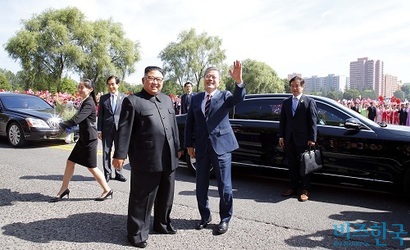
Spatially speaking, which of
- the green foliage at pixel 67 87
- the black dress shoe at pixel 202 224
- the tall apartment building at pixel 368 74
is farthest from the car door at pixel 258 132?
the tall apartment building at pixel 368 74

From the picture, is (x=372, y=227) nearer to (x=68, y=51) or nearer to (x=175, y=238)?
(x=175, y=238)

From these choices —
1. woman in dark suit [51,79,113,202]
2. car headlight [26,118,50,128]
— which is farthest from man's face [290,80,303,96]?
car headlight [26,118,50,128]

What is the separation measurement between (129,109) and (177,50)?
57603mm

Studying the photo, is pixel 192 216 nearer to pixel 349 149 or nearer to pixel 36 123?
pixel 349 149

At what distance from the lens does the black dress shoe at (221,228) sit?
3.56 meters

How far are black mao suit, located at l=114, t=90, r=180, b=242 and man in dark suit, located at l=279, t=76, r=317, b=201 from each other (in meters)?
2.24

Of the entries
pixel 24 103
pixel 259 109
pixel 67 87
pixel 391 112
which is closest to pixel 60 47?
pixel 67 87

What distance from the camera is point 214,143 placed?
12.0 feet

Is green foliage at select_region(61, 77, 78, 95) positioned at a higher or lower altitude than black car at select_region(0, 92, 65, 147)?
higher

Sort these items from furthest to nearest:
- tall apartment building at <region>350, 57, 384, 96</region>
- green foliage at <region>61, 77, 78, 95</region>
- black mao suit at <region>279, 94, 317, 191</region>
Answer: tall apartment building at <region>350, 57, 384, 96</region>, green foliage at <region>61, 77, 78, 95</region>, black mao suit at <region>279, 94, 317, 191</region>

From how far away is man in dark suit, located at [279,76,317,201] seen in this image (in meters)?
4.84

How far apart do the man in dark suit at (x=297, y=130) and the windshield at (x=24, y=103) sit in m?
8.11

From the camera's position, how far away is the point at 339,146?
16.6ft

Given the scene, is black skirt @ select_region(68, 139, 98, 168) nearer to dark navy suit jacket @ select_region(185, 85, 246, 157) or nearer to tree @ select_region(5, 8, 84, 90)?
dark navy suit jacket @ select_region(185, 85, 246, 157)
